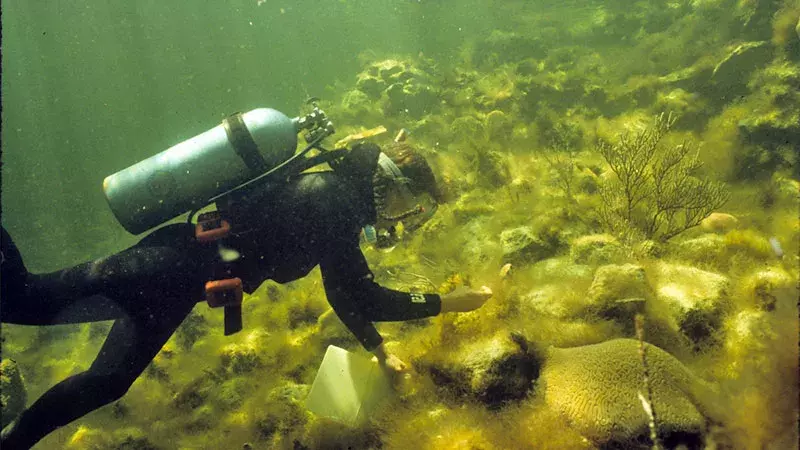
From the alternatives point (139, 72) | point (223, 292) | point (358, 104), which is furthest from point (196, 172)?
point (139, 72)

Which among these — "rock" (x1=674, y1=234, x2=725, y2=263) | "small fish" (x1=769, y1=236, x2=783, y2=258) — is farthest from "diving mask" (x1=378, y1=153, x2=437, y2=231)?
"small fish" (x1=769, y1=236, x2=783, y2=258)

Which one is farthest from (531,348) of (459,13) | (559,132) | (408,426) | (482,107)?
(459,13)

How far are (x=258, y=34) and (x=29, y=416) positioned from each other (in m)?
68.7

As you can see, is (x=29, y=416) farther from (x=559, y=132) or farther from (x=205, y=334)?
(x=559, y=132)

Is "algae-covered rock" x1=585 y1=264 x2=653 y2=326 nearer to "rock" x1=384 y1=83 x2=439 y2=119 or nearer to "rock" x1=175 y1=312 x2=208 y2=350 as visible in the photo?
"rock" x1=175 y1=312 x2=208 y2=350


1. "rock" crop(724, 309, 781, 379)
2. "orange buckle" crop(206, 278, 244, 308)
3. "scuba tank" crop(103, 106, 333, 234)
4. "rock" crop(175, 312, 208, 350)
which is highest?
"scuba tank" crop(103, 106, 333, 234)

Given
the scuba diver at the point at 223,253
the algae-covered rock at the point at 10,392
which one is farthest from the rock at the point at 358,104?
the scuba diver at the point at 223,253

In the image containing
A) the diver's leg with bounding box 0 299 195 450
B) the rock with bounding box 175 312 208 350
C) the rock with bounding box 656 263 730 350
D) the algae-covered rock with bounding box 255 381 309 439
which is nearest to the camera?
the diver's leg with bounding box 0 299 195 450

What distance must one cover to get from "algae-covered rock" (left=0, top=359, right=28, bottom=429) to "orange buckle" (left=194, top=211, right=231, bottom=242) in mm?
6395

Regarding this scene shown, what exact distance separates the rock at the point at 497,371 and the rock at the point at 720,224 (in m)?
3.93

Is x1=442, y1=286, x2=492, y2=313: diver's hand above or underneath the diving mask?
underneath

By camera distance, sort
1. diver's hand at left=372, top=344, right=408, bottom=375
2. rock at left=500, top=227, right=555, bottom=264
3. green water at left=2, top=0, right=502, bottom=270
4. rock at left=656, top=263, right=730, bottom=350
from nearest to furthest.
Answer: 1. rock at left=656, top=263, right=730, bottom=350
2. diver's hand at left=372, top=344, right=408, bottom=375
3. rock at left=500, top=227, right=555, bottom=264
4. green water at left=2, top=0, right=502, bottom=270

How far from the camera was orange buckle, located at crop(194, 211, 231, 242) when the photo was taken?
316cm

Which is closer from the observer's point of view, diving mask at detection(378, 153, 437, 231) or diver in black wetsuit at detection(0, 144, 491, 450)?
diver in black wetsuit at detection(0, 144, 491, 450)
